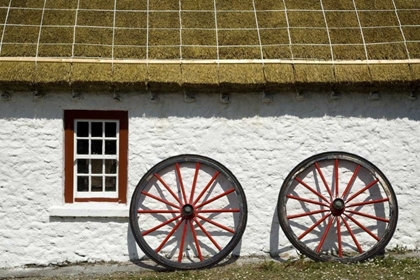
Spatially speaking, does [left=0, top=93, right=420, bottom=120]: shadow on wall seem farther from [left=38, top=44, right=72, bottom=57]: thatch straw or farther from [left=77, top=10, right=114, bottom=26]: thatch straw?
[left=77, top=10, right=114, bottom=26]: thatch straw

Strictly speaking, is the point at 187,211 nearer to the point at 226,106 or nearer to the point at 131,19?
the point at 226,106

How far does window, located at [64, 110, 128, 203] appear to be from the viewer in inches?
391

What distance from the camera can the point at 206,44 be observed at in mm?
10102

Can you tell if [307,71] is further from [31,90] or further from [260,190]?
[31,90]

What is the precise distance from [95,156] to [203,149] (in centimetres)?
157

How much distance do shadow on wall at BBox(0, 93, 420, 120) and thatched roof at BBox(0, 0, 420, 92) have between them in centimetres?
26

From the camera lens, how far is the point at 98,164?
10.1 metres

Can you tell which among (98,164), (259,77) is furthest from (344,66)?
(98,164)

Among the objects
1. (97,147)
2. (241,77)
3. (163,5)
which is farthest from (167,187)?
(163,5)

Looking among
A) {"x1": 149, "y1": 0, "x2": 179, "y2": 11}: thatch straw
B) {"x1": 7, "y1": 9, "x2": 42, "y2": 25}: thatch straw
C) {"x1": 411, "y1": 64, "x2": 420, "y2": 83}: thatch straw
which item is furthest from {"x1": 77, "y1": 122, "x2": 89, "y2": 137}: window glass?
{"x1": 411, "y1": 64, "x2": 420, "y2": 83}: thatch straw

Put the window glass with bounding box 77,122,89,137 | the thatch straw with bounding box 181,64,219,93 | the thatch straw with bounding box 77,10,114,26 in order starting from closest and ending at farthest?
the thatch straw with bounding box 181,64,219,93
the window glass with bounding box 77,122,89,137
the thatch straw with bounding box 77,10,114,26

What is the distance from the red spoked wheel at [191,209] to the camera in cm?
977

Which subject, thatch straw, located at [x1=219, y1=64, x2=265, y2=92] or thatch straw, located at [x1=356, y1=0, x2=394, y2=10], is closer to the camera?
thatch straw, located at [x1=219, y1=64, x2=265, y2=92]

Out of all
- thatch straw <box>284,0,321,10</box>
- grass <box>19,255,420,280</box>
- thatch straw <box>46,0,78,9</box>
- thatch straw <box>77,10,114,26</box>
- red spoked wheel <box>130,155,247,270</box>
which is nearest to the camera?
grass <box>19,255,420,280</box>
